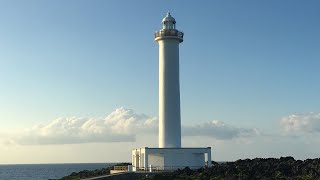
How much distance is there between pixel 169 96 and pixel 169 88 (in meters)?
0.71

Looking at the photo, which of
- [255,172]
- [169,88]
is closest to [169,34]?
[169,88]

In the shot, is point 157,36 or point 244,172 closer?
point 244,172

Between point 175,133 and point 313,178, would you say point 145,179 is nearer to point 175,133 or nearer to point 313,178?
point 175,133

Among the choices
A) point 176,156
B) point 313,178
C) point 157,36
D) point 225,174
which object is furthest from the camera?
point 157,36

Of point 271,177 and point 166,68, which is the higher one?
point 166,68

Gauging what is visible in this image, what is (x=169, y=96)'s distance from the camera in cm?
4203

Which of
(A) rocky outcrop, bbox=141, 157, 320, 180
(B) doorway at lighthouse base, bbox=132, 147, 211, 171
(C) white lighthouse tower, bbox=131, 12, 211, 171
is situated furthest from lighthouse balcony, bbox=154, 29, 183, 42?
(A) rocky outcrop, bbox=141, 157, 320, 180

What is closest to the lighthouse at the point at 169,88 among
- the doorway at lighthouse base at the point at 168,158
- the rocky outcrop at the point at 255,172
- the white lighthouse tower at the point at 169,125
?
the white lighthouse tower at the point at 169,125

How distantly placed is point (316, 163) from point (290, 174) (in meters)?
4.81

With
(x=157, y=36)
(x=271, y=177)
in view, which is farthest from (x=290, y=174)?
(x=157, y=36)

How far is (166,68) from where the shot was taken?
42.4 metres

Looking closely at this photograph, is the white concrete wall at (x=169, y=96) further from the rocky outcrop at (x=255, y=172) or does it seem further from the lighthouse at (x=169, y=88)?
the rocky outcrop at (x=255, y=172)

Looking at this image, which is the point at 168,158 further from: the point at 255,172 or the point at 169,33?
the point at 169,33

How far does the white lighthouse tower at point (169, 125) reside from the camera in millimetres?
40500
